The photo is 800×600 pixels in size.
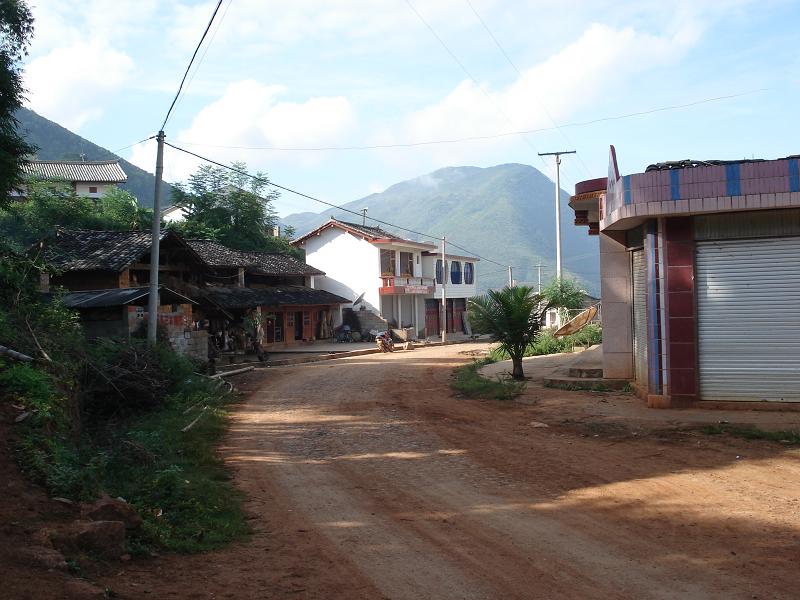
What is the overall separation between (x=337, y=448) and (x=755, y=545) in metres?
6.15

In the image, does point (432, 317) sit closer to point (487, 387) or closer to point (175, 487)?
point (487, 387)

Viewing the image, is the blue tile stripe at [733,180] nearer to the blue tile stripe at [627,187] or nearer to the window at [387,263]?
the blue tile stripe at [627,187]

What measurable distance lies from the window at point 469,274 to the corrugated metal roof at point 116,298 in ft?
129

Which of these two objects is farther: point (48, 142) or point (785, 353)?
point (48, 142)

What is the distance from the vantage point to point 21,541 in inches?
190

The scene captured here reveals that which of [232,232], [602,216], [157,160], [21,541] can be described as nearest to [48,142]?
[232,232]

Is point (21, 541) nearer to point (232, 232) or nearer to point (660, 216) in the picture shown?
point (660, 216)

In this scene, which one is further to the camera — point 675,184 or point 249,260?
point 249,260

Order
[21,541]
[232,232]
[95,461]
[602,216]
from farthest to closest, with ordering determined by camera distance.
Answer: [232,232]
[602,216]
[95,461]
[21,541]

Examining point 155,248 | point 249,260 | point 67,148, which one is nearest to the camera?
point 155,248

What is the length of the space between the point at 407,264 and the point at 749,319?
1495 inches

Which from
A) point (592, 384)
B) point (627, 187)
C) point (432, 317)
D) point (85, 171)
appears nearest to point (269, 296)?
point (432, 317)

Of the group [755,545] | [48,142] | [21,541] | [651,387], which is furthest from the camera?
[48,142]

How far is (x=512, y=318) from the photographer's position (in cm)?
1711
